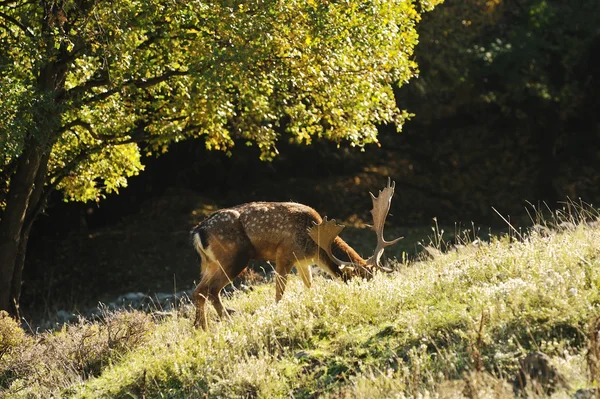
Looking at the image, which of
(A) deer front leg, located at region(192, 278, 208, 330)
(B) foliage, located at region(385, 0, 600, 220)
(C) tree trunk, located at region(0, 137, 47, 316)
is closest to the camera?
(A) deer front leg, located at region(192, 278, 208, 330)

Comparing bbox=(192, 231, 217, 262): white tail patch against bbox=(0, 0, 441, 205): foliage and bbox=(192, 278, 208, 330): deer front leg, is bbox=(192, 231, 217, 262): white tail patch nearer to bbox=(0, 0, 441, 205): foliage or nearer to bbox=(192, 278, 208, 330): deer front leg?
bbox=(192, 278, 208, 330): deer front leg

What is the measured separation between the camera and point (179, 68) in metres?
15.5

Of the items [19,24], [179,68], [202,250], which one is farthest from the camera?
[179,68]

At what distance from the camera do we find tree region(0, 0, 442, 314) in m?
13.7

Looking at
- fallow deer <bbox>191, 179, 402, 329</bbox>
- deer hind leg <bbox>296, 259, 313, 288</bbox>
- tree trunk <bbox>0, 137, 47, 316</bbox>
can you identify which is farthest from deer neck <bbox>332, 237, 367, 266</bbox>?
tree trunk <bbox>0, 137, 47, 316</bbox>

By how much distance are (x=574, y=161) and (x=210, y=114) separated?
19.0 metres

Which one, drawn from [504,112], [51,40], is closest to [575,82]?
[504,112]

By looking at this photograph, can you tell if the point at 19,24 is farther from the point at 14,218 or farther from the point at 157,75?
the point at 14,218

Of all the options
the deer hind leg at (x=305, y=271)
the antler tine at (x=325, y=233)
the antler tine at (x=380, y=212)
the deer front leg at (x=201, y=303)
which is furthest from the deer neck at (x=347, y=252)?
the deer front leg at (x=201, y=303)

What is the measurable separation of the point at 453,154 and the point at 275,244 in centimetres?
1896

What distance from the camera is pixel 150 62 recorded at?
15320 mm

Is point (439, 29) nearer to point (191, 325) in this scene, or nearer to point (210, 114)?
point (210, 114)

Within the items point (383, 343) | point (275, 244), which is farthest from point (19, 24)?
point (383, 343)

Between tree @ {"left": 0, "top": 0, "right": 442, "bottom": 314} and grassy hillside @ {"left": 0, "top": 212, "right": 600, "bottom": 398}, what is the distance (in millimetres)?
3630
